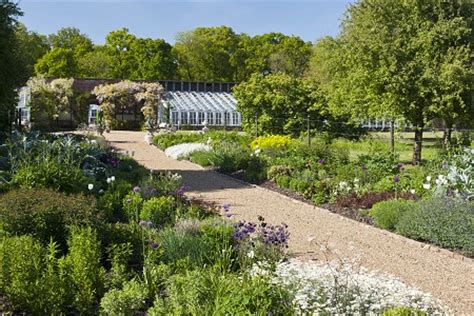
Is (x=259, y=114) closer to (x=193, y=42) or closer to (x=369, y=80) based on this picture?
(x=369, y=80)

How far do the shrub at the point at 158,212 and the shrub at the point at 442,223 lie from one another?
3.32 m

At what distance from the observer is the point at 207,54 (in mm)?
59906

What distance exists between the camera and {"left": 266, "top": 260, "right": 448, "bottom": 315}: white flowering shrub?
14.6ft

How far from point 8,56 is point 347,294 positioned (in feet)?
44.1

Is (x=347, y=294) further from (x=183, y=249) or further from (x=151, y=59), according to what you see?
(x=151, y=59)

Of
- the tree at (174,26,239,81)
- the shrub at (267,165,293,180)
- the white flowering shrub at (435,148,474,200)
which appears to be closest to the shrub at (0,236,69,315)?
the white flowering shrub at (435,148,474,200)

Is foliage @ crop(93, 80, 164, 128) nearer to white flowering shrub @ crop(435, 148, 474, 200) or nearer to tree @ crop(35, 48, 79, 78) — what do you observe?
tree @ crop(35, 48, 79, 78)

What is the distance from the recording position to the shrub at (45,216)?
6266 millimetres

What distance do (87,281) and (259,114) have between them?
72.6 feet

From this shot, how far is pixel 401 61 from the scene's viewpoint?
1733 cm

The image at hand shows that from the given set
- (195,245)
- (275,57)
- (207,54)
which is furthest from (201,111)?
(195,245)

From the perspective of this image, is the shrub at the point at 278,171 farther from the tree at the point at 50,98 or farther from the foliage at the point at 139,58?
the foliage at the point at 139,58

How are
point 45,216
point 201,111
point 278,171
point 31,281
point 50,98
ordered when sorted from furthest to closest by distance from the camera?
point 201,111, point 50,98, point 278,171, point 45,216, point 31,281

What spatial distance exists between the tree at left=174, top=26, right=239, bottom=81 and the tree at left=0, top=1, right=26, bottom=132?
1715 inches
